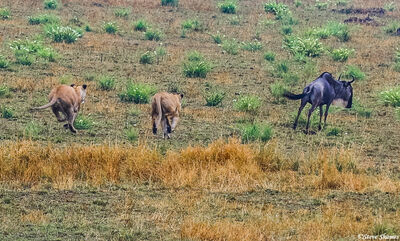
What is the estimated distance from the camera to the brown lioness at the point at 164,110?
46.2 feet

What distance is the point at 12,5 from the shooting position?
100ft

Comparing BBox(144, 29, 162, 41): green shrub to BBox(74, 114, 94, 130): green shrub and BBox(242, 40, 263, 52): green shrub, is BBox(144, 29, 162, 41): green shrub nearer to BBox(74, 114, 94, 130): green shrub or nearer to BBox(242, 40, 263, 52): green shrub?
BBox(242, 40, 263, 52): green shrub

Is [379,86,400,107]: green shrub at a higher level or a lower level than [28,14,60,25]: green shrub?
higher

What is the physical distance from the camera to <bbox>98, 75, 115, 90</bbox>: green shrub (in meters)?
18.9

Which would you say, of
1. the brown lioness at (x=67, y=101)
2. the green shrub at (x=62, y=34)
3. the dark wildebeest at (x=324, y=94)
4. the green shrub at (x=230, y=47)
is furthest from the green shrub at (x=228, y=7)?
the brown lioness at (x=67, y=101)

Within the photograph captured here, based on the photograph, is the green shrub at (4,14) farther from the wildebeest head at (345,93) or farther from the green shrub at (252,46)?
the wildebeest head at (345,93)

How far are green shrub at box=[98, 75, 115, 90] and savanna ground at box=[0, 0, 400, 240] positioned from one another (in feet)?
0.26

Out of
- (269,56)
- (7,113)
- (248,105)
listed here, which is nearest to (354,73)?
(269,56)

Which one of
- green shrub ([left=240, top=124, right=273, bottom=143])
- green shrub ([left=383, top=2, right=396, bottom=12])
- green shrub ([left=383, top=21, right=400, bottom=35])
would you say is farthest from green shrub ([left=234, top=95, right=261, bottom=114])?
green shrub ([left=383, top=2, right=396, bottom=12])

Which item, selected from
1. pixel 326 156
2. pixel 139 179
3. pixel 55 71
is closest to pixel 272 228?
pixel 139 179

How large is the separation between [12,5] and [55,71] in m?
11.1

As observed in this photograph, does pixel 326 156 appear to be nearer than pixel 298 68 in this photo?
Yes

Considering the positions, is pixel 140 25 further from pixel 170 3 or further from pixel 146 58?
pixel 170 3

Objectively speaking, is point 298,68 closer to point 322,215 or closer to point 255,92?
point 255,92
